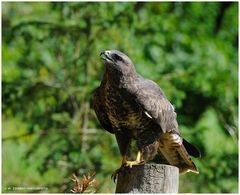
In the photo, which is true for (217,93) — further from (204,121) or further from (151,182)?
(151,182)

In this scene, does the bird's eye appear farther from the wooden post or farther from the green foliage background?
the green foliage background

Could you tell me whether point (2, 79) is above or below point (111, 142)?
above

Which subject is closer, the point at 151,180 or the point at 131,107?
the point at 151,180

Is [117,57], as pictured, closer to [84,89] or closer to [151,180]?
[151,180]

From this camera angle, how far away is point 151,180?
14.0 feet

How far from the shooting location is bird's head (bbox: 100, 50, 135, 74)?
4.85 metres

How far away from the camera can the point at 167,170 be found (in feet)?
14.1

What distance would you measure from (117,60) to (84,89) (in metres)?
4.03

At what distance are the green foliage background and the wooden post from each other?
4.15m

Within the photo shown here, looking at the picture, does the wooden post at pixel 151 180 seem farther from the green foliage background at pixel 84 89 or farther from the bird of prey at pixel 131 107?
the green foliage background at pixel 84 89

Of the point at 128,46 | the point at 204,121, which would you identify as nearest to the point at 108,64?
the point at 128,46

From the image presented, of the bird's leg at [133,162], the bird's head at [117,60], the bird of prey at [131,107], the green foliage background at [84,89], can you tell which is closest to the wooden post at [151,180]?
the bird's leg at [133,162]

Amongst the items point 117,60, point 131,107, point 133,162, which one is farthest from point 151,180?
point 117,60

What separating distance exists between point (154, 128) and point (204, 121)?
5.10 m
